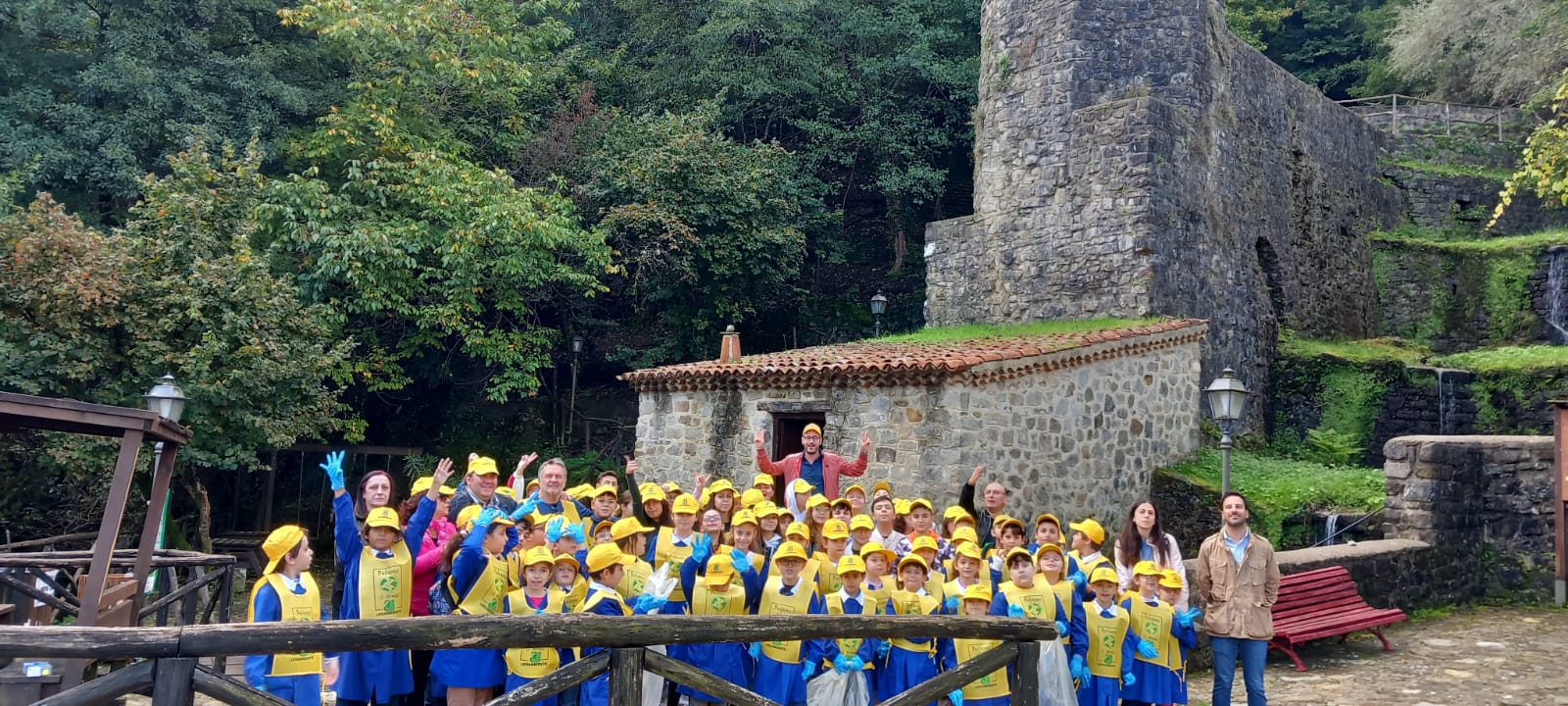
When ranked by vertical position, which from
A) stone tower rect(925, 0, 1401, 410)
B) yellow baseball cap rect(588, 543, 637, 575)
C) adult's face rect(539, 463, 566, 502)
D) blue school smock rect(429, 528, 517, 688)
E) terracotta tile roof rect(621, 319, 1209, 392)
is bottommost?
blue school smock rect(429, 528, 517, 688)

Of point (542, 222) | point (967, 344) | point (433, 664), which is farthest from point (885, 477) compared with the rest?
point (542, 222)

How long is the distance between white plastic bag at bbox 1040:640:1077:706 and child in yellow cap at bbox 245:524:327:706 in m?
3.75

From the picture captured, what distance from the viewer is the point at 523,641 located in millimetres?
4074

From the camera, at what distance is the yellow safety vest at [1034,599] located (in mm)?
6246

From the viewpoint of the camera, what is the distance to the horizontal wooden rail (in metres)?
3.45

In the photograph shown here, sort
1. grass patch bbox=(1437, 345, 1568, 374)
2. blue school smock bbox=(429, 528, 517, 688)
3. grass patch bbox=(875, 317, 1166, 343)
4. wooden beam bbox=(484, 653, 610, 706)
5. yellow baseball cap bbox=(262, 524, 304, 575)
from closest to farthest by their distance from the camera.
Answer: wooden beam bbox=(484, 653, 610, 706)
yellow baseball cap bbox=(262, 524, 304, 575)
blue school smock bbox=(429, 528, 517, 688)
grass patch bbox=(875, 317, 1166, 343)
grass patch bbox=(1437, 345, 1568, 374)

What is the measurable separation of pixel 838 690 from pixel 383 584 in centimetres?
Answer: 246

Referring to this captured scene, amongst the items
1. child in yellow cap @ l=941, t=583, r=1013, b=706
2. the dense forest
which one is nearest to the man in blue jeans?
child in yellow cap @ l=941, t=583, r=1013, b=706

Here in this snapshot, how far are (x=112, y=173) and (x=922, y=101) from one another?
15144 mm

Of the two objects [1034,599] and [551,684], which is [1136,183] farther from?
[551,684]

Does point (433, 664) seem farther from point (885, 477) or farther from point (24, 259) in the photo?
point (24, 259)

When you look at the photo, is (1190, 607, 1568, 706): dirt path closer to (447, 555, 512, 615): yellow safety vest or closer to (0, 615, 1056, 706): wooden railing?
(0, 615, 1056, 706): wooden railing

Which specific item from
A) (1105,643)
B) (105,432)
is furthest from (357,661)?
(1105,643)

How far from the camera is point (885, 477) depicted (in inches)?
470
